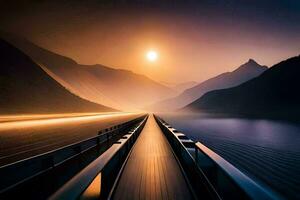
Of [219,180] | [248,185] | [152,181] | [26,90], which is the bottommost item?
[152,181]

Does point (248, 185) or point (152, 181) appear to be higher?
point (248, 185)

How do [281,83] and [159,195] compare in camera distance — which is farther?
[281,83]

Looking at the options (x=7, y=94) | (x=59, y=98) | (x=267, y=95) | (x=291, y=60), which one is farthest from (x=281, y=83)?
(x=7, y=94)

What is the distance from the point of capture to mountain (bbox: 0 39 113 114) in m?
111

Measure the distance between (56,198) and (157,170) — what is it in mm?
5949

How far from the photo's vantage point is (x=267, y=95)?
7333 inches

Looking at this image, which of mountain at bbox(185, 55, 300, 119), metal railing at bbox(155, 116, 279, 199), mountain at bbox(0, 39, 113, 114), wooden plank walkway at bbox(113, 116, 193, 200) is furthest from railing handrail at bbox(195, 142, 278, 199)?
mountain at bbox(185, 55, 300, 119)

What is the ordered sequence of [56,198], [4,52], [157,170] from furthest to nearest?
1. [4,52]
2. [157,170]
3. [56,198]

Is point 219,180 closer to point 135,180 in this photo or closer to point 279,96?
point 135,180

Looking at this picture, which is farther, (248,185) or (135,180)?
(135,180)

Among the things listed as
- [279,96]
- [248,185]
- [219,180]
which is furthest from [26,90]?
[279,96]

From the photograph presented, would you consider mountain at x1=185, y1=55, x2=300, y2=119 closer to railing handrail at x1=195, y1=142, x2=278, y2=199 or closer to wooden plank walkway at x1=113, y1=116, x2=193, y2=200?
wooden plank walkway at x1=113, y1=116, x2=193, y2=200

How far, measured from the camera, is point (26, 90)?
12194 centimetres

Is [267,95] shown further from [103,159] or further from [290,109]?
[103,159]
